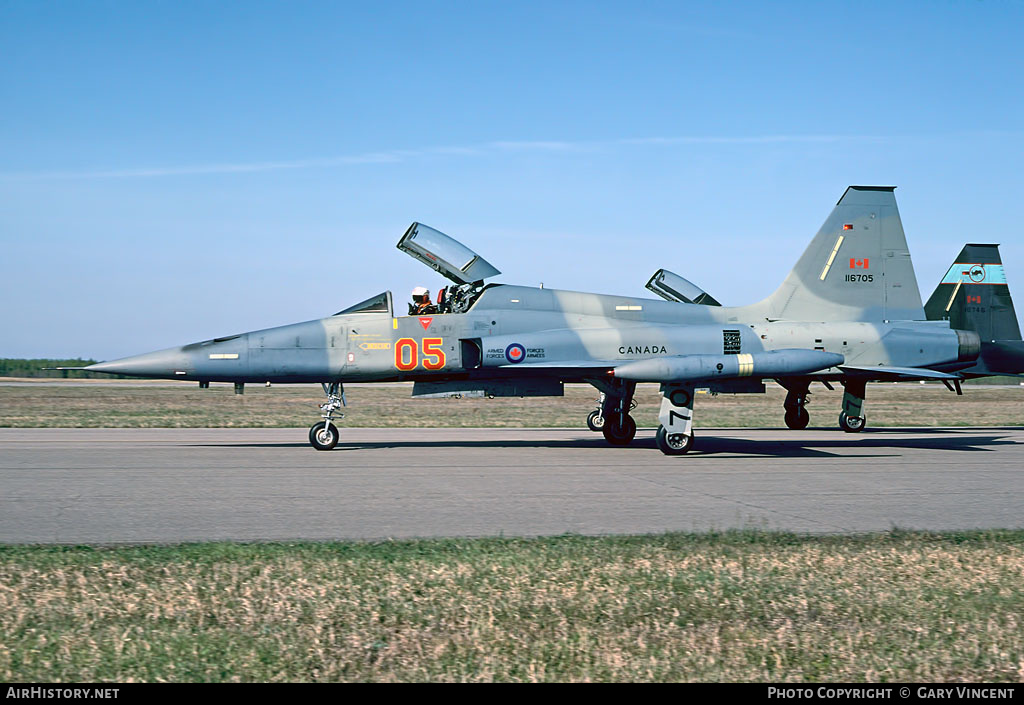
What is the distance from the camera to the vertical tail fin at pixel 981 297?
76.0ft

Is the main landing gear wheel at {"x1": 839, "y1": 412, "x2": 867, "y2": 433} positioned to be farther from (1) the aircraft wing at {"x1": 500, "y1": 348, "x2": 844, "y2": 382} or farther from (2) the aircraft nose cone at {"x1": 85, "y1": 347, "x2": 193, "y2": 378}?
(2) the aircraft nose cone at {"x1": 85, "y1": 347, "x2": 193, "y2": 378}

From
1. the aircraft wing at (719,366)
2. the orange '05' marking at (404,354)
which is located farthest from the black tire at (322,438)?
the aircraft wing at (719,366)

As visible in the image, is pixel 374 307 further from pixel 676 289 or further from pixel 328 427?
pixel 676 289

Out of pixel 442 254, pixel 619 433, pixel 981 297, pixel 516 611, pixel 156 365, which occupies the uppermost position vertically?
pixel 442 254

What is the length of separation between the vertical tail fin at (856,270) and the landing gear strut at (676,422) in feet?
10.3

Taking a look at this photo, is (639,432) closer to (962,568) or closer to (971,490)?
(971,490)

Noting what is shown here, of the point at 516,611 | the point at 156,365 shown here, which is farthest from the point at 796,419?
the point at 516,611

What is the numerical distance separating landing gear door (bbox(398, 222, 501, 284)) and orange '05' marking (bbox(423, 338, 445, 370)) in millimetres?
1386

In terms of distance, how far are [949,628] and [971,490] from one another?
6.96 metres

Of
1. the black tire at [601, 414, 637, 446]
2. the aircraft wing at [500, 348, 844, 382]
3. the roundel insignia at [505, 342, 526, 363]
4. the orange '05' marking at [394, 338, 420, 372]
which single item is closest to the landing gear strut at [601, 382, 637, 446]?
the black tire at [601, 414, 637, 446]

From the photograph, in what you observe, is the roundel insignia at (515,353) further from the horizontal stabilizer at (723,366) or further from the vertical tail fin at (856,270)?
the vertical tail fin at (856,270)

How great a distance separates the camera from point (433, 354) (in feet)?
55.0

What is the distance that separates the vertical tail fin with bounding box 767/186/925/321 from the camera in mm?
18219

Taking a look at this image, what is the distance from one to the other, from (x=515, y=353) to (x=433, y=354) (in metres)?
1.47
